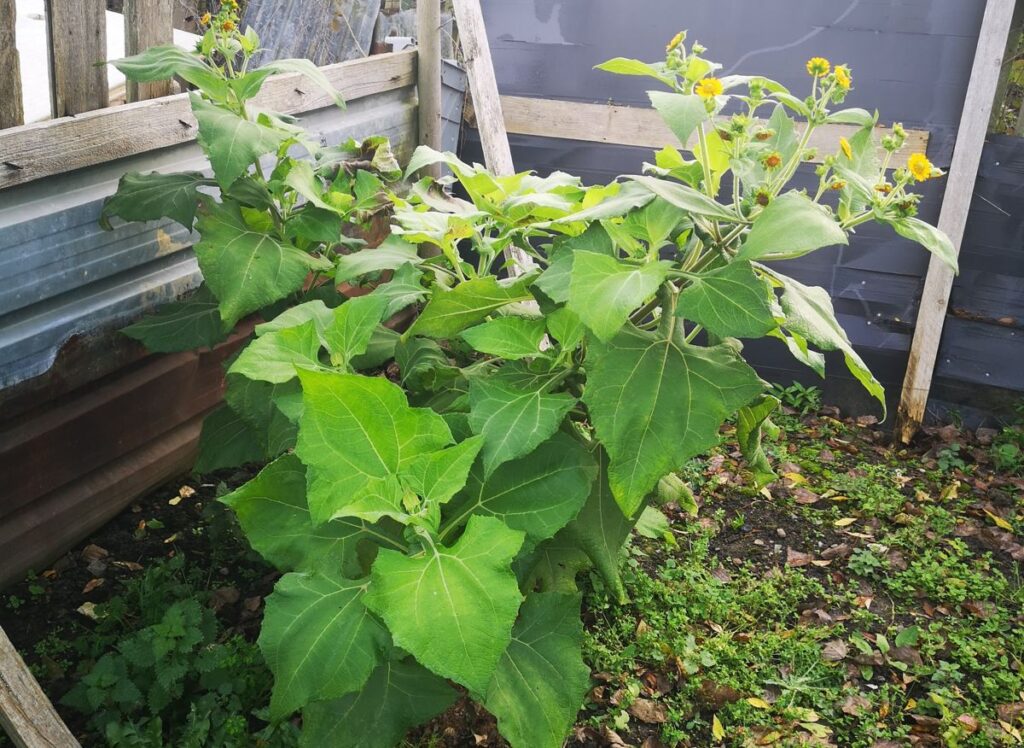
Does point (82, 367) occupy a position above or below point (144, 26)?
below

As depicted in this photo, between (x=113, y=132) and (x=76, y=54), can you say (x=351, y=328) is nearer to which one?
(x=113, y=132)

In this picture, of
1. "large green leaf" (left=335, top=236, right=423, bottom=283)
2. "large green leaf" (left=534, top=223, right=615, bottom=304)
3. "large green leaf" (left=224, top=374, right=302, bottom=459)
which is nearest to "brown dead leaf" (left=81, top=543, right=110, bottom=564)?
"large green leaf" (left=224, top=374, right=302, bottom=459)

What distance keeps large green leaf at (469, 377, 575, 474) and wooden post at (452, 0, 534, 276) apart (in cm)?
218

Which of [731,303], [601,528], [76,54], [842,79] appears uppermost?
[842,79]

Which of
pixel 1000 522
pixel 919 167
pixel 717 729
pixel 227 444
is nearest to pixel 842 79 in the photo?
pixel 919 167

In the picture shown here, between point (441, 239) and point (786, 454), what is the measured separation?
252 cm

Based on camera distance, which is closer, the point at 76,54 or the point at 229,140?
the point at 229,140

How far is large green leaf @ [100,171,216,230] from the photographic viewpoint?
2.70 m

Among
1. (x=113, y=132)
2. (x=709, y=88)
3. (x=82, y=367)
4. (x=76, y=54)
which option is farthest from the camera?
(x=82, y=367)

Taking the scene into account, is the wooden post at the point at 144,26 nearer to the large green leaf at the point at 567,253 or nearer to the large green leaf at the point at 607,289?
the large green leaf at the point at 567,253

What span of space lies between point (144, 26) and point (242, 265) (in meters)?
0.93

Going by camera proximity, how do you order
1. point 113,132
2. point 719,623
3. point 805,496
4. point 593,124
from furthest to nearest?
point 593,124 < point 805,496 < point 719,623 < point 113,132

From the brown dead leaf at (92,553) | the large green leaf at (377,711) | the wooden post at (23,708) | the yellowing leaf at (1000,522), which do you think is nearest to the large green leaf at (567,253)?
the large green leaf at (377,711)

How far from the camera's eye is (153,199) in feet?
8.93
